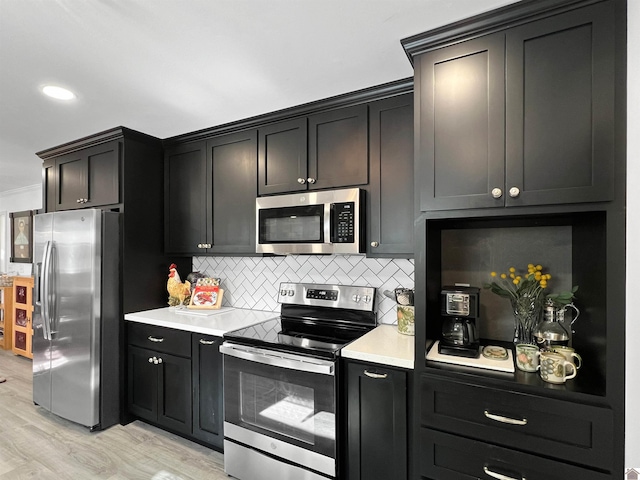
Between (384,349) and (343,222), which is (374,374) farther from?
(343,222)

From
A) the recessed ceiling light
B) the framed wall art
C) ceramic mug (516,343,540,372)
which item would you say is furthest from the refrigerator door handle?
ceramic mug (516,343,540,372)

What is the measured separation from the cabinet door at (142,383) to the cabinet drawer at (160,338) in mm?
60

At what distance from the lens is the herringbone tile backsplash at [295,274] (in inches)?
93.0

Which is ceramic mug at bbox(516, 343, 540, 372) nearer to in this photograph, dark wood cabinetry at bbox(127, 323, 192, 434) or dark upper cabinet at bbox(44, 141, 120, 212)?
dark wood cabinetry at bbox(127, 323, 192, 434)

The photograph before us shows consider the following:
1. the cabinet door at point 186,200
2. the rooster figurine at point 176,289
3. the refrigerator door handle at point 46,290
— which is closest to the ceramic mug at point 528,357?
the cabinet door at point 186,200

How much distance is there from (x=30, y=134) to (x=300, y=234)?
99.5 inches

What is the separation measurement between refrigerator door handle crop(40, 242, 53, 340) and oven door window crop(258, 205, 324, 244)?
1828mm

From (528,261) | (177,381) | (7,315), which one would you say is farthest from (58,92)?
(7,315)

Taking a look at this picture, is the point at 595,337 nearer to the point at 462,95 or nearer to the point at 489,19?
the point at 462,95

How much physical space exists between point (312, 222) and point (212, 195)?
1022mm

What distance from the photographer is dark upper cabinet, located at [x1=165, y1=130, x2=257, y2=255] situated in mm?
2627

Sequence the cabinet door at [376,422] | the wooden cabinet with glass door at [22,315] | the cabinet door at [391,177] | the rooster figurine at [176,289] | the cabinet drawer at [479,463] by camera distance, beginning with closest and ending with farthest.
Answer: the cabinet drawer at [479,463]
the cabinet door at [376,422]
the cabinet door at [391,177]
the rooster figurine at [176,289]
the wooden cabinet with glass door at [22,315]

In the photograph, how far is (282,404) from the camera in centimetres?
197

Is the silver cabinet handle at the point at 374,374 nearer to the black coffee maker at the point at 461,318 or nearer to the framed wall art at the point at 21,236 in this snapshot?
the black coffee maker at the point at 461,318
